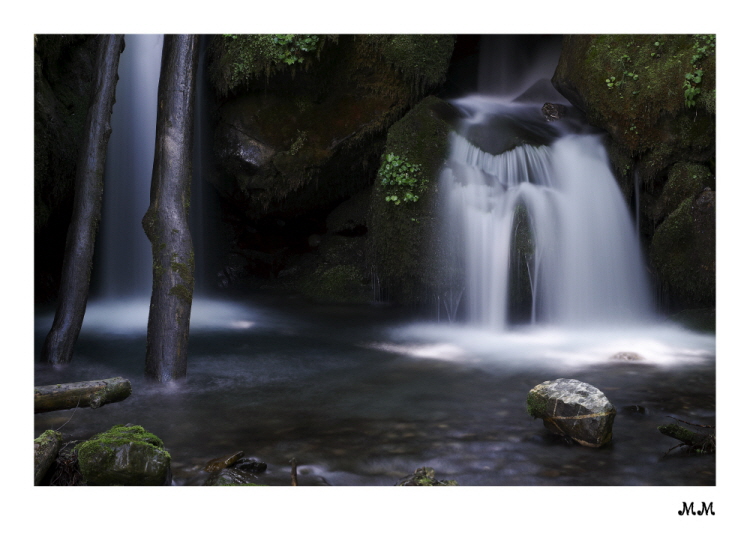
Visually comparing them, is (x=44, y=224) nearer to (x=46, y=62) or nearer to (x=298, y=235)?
(x=46, y=62)

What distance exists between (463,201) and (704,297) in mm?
3061

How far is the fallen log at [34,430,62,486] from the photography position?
3.21 metres

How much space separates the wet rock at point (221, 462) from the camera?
350 centimetres

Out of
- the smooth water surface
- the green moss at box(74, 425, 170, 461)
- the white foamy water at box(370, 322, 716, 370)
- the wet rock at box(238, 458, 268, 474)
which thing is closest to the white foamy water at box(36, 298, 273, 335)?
the smooth water surface

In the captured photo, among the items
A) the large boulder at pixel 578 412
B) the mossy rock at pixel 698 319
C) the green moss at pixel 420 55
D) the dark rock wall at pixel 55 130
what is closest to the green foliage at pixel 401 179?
the green moss at pixel 420 55

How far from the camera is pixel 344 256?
10.1 metres

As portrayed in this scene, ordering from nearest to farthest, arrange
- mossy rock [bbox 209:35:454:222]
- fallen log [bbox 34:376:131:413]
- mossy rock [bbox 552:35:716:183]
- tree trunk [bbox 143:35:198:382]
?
fallen log [bbox 34:376:131:413] → tree trunk [bbox 143:35:198:382] → mossy rock [bbox 552:35:716:183] → mossy rock [bbox 209:35:454:222]

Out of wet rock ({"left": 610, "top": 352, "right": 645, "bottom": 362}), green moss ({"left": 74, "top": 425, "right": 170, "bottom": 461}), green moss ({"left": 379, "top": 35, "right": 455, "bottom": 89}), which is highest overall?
green moss ({"left": 379, "top": 35, "right": 455, "bottom": 89})

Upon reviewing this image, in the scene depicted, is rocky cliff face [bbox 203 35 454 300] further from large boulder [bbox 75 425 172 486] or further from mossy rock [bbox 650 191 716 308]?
large boulder [bbox 75 425 172 486]

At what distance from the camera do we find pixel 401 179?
752 centimetres

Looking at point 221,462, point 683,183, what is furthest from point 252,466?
point 683,183

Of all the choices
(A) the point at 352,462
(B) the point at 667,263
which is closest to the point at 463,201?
(B) the point at 667,263

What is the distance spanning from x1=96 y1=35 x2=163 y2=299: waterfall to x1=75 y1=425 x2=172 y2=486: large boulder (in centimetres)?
543

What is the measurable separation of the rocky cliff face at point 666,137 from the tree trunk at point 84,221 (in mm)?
5646
